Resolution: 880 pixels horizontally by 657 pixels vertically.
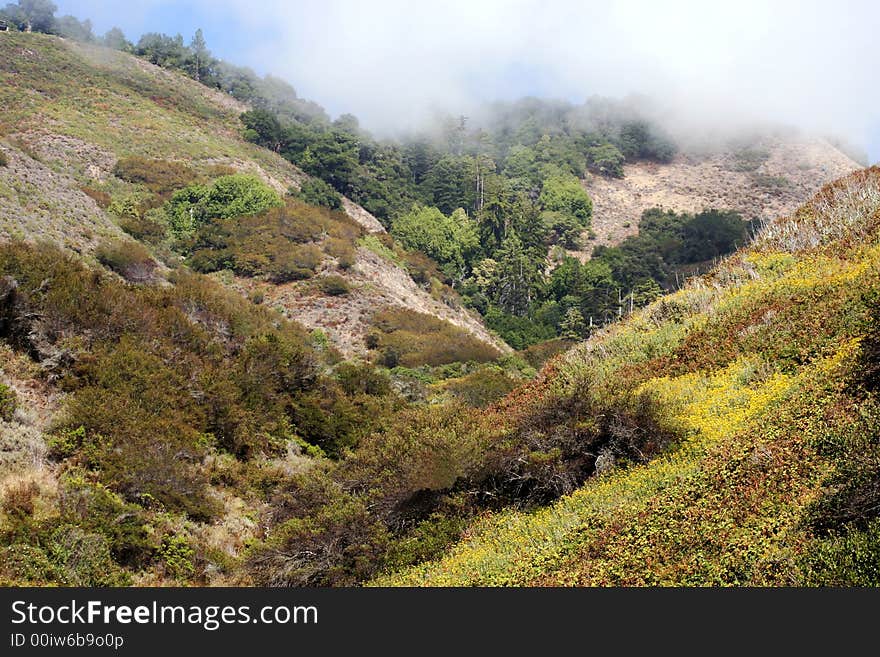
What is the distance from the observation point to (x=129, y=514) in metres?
11.6

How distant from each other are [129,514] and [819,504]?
32.8ft

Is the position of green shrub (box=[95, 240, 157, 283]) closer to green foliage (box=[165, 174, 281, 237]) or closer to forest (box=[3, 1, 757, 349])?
green foliage (box=[165, 174, 281, 237])

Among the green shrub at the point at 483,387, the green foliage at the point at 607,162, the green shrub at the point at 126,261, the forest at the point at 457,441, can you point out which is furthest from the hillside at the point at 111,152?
the green foliage at the point at 607,162

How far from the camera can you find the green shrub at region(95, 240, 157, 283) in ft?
93.3

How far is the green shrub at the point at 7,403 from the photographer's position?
12.7 m

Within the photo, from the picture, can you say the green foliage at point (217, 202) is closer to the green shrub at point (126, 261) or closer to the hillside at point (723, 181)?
the green shrub at point (126, 261)

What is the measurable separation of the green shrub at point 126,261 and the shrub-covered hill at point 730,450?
19831mm

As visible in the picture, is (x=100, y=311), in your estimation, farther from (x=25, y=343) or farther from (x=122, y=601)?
(x=122, y=601)

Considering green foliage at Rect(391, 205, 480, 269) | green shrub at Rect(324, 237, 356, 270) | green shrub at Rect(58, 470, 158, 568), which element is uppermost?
green shrub at Rect(58, 470, 158, 568)

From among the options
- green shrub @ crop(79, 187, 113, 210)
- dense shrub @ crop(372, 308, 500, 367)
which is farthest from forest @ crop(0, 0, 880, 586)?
green shrub @ crop(79, 187, 113, 210)

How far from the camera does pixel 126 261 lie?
95.5 ft

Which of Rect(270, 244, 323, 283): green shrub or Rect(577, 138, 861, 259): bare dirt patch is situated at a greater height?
Rect(577, 138, 861, 259): bare dirt patch

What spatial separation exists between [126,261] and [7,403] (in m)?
17.5

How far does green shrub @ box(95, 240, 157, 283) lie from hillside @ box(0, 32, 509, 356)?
734 millimetres
